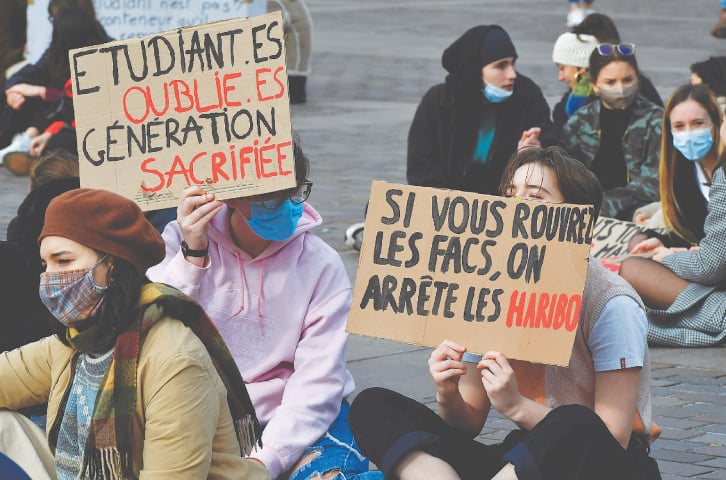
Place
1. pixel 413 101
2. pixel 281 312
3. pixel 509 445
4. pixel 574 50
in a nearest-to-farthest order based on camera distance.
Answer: pixel 509 445
pixel 281 312
pixel 574 50
pixel 413 101

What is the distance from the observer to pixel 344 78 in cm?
1540

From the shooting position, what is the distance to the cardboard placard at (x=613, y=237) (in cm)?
711

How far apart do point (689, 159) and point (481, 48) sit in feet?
4.11

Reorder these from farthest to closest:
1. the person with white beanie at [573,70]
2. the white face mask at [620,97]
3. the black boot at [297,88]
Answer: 1. the black boot at [297,88]
2. the person with white beanie at [573,70]
3. the white face mask at [620,97]

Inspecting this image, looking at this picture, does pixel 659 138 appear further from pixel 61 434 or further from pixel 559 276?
pixel 61 434

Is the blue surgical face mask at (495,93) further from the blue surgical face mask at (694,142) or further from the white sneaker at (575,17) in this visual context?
the white sneaker at (575,17)

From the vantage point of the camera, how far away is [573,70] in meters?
9.45

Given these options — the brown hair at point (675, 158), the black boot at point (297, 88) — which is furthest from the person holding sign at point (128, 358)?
the black boot at point (297, 88)

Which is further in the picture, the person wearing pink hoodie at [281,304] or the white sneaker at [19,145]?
the white sneaker at [19,145]

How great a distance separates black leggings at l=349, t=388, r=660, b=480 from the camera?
3.32m

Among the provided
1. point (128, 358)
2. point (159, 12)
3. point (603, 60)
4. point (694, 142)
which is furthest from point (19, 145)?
point (128, 358)

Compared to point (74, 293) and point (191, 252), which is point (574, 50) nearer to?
point (191, 252)

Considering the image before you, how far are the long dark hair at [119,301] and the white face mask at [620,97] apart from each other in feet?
16.0

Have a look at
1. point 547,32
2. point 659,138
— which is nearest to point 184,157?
point 659,138
